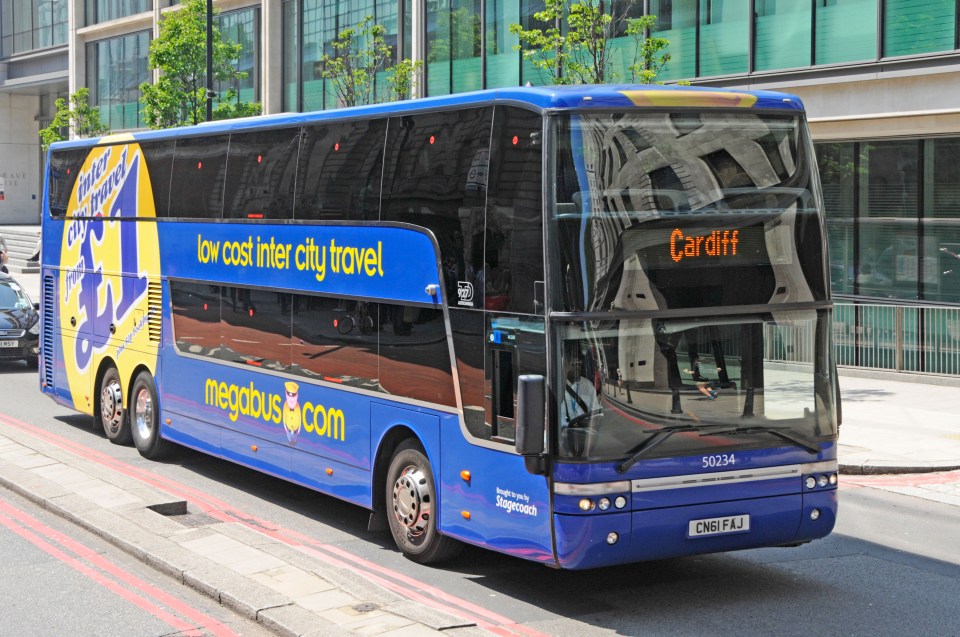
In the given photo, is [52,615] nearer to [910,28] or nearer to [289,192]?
[289,192]

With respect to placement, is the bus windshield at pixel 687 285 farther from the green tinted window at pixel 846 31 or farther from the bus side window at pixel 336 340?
the green tinted window at pixel 846 31

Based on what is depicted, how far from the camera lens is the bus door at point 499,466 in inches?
319

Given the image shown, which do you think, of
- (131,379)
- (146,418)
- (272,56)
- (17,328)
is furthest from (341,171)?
(272,56)

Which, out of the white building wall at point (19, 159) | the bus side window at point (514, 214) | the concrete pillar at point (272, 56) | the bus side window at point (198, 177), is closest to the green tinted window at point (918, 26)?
the bus side window at point (198, 177)

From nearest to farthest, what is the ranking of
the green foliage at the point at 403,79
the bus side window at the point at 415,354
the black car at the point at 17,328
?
the bus side window at the point at 415,354 → the black car at the point at 17,328 → the green foliage at the point at 403,79

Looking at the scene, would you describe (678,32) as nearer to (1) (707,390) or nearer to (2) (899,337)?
(2) (899,337)

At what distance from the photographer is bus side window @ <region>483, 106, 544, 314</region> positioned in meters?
8.11

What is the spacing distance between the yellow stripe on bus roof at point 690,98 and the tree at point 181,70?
22.9 meters

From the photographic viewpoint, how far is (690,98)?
8.45m

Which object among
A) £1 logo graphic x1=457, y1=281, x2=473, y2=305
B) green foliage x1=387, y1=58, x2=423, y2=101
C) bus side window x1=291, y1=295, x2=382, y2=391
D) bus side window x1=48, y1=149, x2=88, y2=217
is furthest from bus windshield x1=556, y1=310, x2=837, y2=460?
green foliage x1=387, y1=58, x2=423, y2=101

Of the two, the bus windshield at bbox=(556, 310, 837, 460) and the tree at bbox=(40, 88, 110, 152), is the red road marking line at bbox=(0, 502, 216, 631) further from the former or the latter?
the tree at bbox=(40, 88, 110, 152)

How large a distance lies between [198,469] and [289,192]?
4.06 meters

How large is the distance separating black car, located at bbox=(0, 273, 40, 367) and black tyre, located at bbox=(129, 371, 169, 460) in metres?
9.09

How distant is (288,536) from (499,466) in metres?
2.86
